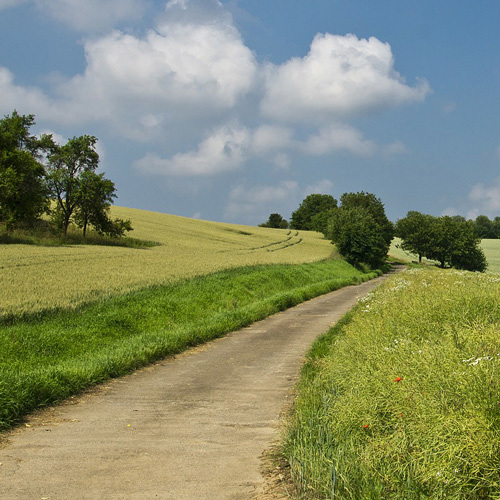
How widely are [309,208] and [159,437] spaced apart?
142287 millimetres

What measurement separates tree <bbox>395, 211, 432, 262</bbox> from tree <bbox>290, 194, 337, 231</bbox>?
46.9 meters

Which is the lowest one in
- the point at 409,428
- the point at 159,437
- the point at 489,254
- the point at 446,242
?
the point at 159,437

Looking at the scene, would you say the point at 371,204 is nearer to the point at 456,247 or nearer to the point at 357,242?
the point at 456,247

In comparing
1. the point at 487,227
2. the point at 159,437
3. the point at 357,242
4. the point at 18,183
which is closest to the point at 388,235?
the point at 357,242

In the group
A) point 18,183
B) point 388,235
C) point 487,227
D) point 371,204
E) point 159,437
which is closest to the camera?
point 159,437

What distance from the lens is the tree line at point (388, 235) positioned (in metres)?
63.6

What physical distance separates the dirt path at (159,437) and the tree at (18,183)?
118 ft

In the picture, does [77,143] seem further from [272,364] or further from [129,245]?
[272,364]

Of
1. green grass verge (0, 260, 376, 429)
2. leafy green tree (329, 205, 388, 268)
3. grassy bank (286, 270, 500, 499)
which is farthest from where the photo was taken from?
leafy green tree (329, 205, 388, 268)

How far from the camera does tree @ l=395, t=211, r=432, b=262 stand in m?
89.4

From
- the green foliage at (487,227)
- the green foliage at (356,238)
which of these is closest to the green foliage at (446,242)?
the green foliage at (356,238)

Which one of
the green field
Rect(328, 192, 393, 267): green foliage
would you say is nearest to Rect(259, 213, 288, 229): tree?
Rect(328, 192, 393, 267): green foliage

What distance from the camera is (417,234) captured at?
295 ft

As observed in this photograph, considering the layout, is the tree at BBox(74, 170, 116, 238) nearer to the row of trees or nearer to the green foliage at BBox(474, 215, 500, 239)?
the row of trees
